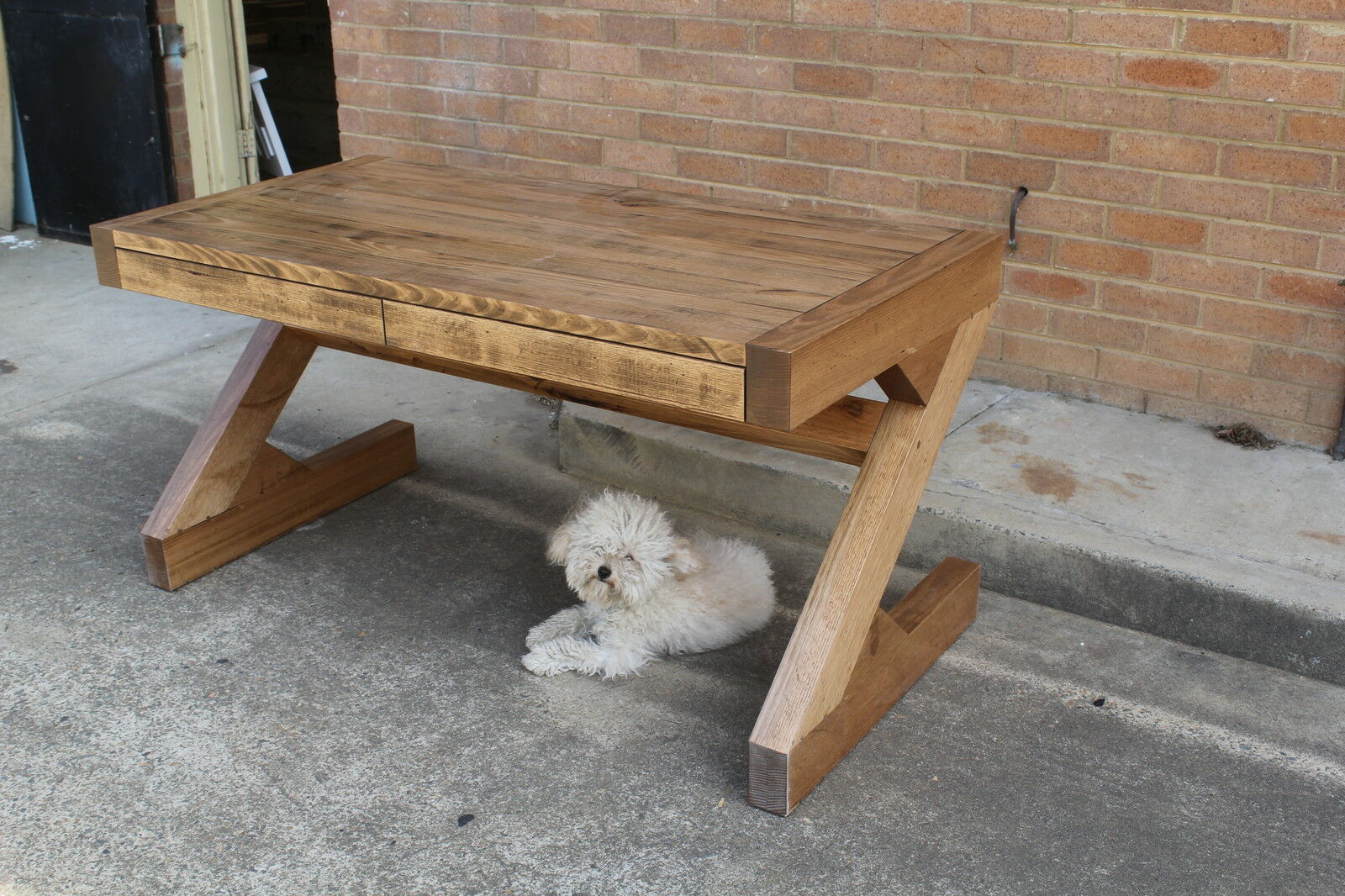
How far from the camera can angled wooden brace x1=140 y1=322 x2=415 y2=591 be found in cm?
298

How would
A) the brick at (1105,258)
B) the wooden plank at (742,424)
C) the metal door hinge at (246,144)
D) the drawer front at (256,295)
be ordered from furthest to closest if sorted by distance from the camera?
1. the metal door hinge at (246,144)
2. the brick at (1105,258)
3. the wooden plank at (742,424)
4. the drawer front at (256,295)

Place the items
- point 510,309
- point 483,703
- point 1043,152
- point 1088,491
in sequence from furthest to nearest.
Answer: point 1043,152
point 1088,491
point 483,703
point 510,309

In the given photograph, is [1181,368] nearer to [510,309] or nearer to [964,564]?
[964,564]

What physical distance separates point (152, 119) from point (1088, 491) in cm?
415

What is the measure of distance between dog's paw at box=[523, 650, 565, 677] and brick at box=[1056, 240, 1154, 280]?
1.84 m

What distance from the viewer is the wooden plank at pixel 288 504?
3.00 metres

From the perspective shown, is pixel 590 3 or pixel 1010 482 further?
pixel 590 3

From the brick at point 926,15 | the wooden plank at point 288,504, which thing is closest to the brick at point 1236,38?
the brick at point 926,15

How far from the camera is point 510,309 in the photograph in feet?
7.06

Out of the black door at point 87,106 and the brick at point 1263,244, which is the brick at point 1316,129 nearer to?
the brick at point 1263,244

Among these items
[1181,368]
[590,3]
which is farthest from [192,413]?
[1181,368]

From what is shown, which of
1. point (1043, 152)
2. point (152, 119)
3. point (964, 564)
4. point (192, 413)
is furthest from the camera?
point (152, 119)

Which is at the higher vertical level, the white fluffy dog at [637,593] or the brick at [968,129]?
the brick at [968,129]

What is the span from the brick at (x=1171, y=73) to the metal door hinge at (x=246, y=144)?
3.80 metres
